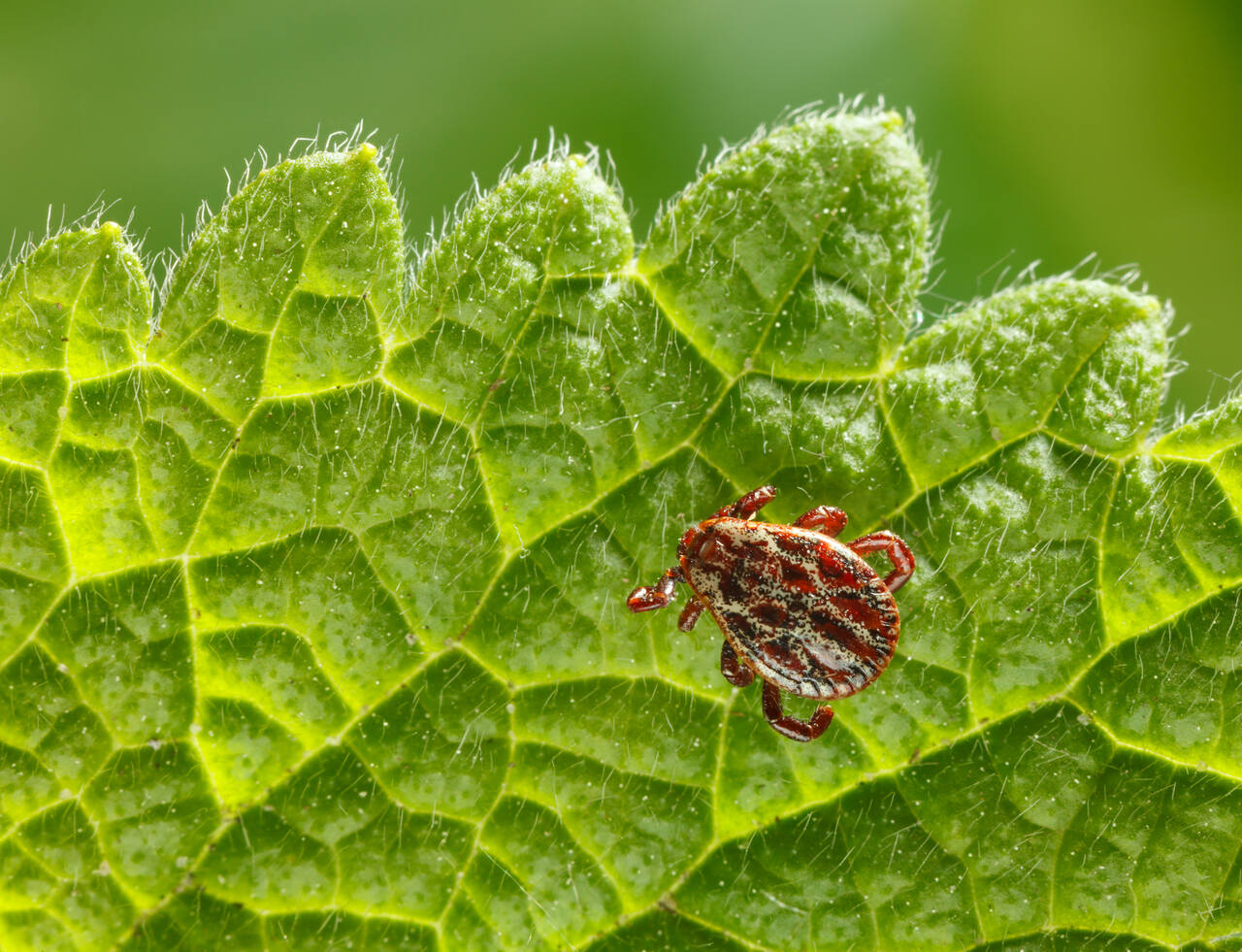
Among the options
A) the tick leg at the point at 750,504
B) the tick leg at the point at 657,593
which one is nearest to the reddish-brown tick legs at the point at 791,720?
the tick leg at the point at 657,593

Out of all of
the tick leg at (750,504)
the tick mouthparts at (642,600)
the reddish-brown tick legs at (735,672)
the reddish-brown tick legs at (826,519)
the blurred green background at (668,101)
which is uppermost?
the blurred green background at (668,101)

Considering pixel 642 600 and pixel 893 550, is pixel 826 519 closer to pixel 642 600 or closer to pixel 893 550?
pixel 893 550

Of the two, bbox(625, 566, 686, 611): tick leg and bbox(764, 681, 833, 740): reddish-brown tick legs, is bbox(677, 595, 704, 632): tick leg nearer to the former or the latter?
bbox(625, 566, 686, 611): tick leg

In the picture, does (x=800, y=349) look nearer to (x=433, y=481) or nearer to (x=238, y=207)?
(x=433, y=481)

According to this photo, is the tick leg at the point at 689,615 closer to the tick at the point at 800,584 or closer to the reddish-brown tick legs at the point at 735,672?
the tick at the point at 800,584

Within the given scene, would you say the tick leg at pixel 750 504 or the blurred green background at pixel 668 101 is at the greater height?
the blurred green background at pixel 668 101

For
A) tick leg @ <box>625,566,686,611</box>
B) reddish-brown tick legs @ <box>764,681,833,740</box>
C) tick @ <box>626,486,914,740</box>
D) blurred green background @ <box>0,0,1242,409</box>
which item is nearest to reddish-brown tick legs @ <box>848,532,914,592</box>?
tick @ <box>626,486,914,740</box>
